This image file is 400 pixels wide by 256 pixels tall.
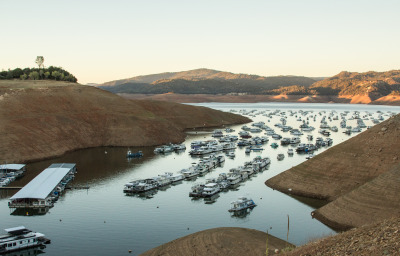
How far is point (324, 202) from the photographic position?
188 ft

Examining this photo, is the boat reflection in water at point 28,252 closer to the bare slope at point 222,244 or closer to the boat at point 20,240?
the boat at point 20,240

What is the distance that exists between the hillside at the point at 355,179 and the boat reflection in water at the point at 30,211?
3560cm

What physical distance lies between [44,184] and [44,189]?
11.0 feet

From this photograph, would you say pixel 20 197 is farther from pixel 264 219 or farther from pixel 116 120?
pixel 116 120

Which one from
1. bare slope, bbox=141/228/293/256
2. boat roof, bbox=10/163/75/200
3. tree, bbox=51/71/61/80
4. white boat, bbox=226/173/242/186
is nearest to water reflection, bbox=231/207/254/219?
bare slope, bbox=141/228/293/256

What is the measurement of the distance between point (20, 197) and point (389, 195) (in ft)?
164

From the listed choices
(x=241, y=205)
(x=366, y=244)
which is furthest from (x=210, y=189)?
(x=366, y=244)

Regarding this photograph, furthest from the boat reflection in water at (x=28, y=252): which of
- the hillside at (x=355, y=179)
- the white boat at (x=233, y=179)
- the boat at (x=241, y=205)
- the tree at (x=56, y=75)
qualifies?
the tree at (x=56, y=75)

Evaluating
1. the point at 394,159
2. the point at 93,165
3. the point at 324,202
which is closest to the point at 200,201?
the point at 324,202

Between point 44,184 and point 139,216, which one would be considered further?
point 44,184

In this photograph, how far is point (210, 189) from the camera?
64.4m

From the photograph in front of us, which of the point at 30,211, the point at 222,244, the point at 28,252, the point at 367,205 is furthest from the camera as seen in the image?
the point at 30,211

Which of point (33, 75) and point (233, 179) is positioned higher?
point (33, 75)

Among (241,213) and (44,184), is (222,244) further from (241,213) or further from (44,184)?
(44,184)
